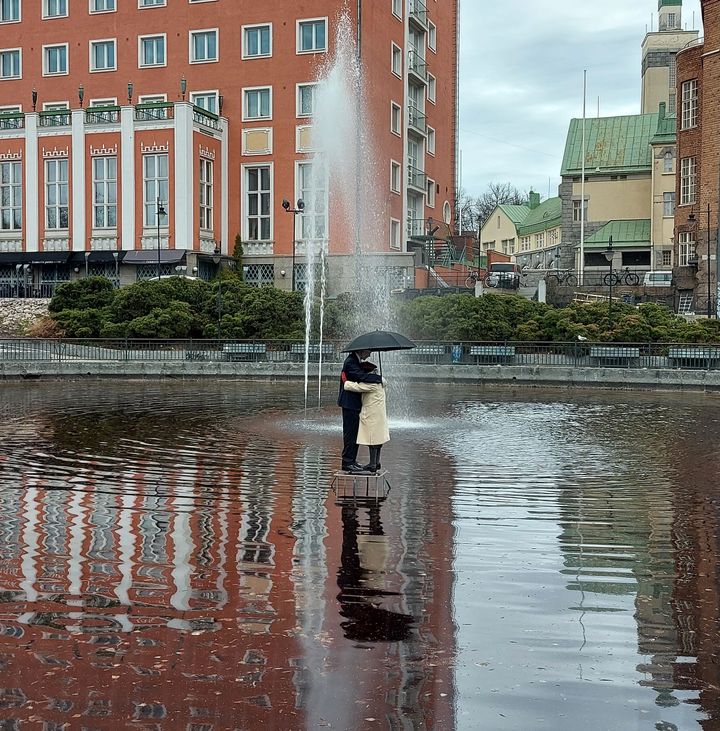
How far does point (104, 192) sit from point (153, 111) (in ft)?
17.8

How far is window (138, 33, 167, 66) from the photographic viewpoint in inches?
2238

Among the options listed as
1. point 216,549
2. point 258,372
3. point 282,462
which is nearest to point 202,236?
point 258,372

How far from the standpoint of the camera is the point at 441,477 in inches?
488

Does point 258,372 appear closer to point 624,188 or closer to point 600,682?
point 600,682

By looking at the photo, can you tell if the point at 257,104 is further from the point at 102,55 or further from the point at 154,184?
the point at 102,55

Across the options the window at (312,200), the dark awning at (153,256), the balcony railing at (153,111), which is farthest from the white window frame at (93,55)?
the window at (312,200)

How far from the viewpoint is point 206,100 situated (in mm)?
56156

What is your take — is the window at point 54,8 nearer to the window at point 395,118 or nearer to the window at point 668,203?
the window at point 395,118

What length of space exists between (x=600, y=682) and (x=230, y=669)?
2055 mm

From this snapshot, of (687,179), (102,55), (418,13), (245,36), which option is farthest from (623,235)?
(102,55)

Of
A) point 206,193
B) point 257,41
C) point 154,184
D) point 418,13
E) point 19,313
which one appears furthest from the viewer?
point 418,13

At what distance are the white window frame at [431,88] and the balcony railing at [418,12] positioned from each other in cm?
426

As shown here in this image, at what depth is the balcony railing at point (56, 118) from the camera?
53.8 m

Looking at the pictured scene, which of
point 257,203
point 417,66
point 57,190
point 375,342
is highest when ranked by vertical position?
point 417,66
